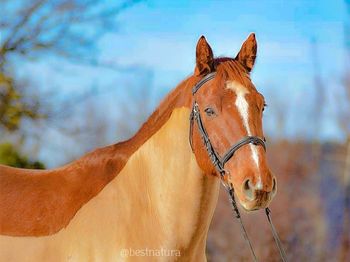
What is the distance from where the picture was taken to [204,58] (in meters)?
1.86

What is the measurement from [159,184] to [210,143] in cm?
30

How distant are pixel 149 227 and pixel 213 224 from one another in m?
1.93

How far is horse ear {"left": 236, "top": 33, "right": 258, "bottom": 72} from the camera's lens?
6.35 feet

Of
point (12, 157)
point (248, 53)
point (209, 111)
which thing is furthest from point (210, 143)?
point (12, 157)

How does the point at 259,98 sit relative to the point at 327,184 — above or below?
above

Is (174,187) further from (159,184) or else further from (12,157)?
(12,157)

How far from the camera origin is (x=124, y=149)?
2.04 metres

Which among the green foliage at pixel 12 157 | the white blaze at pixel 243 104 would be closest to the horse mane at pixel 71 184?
the white blaze at pixel 243 104

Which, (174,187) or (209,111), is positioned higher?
(209,111)

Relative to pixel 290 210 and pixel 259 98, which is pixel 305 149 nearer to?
pixel 290 210

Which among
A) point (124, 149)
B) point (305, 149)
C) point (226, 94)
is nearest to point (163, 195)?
point (124, 149)

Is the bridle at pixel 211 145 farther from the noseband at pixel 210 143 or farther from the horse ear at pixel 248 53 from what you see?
the horse ear at pixel 248 53

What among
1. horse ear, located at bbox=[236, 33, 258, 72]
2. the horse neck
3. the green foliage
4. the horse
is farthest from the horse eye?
the green foliage

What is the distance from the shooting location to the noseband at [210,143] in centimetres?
166
